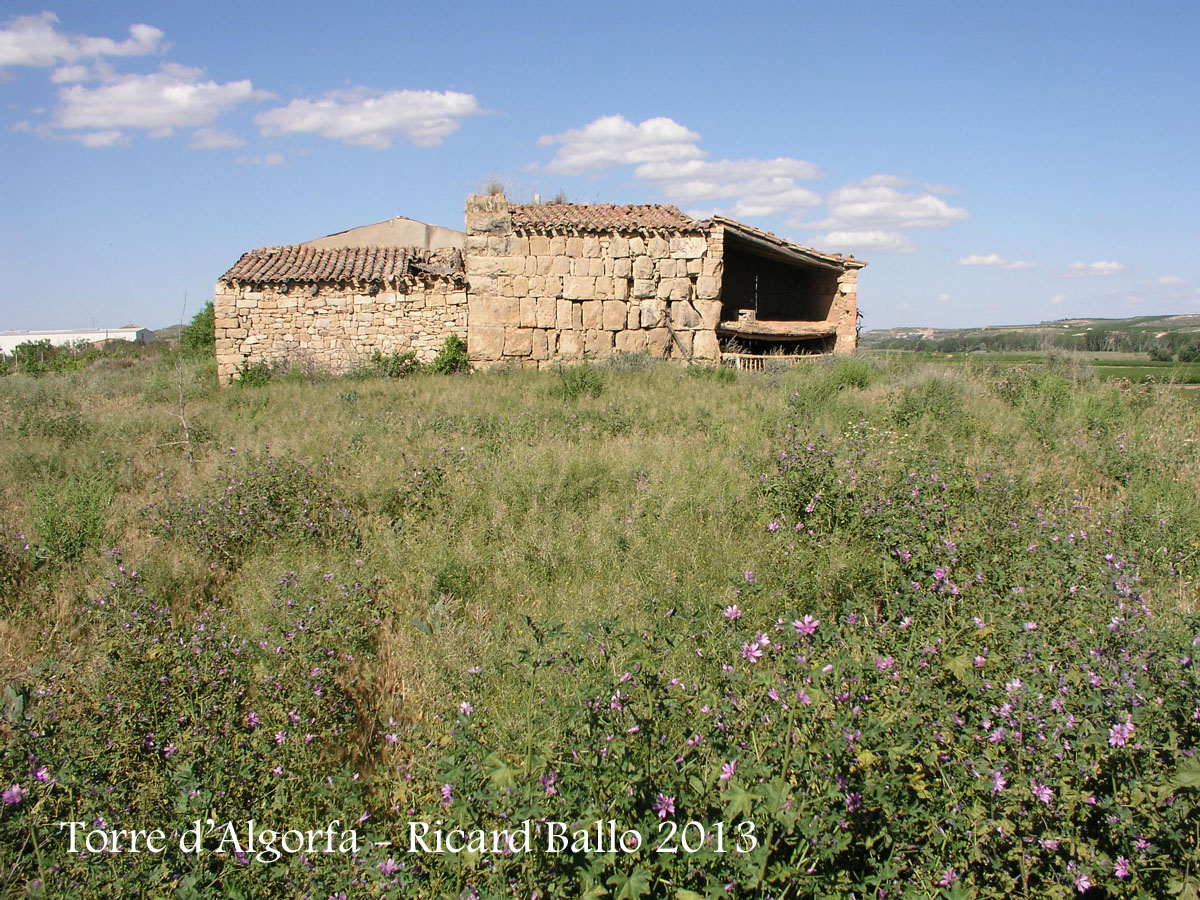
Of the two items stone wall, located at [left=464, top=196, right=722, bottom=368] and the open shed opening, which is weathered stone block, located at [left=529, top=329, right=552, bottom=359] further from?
the open shed opening

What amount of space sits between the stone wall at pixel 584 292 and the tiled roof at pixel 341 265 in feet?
4.18

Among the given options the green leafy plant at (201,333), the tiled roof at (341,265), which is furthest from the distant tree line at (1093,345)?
the green leafy plant at (201,333)

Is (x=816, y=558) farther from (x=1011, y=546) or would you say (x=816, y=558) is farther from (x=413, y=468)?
(x=413, y=468)

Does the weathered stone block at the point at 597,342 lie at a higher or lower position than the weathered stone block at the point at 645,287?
lower

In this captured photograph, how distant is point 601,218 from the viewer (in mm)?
→ 14789

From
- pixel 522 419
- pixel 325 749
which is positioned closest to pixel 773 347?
pixel 522 419

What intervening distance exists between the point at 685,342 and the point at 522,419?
22.8 ft

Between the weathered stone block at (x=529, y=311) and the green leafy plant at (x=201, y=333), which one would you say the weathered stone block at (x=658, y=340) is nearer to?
the weathered stone block at (x=529, y=311)

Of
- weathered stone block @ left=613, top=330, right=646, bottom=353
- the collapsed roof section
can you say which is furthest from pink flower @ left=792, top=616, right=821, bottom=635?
the collapsed roof section

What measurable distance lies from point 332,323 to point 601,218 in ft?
20.9

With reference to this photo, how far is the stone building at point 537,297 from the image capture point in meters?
14.4

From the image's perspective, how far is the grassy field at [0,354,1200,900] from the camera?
2170mm

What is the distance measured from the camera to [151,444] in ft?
26.9

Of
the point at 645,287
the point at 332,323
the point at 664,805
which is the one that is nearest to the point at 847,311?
the point at 645,287
